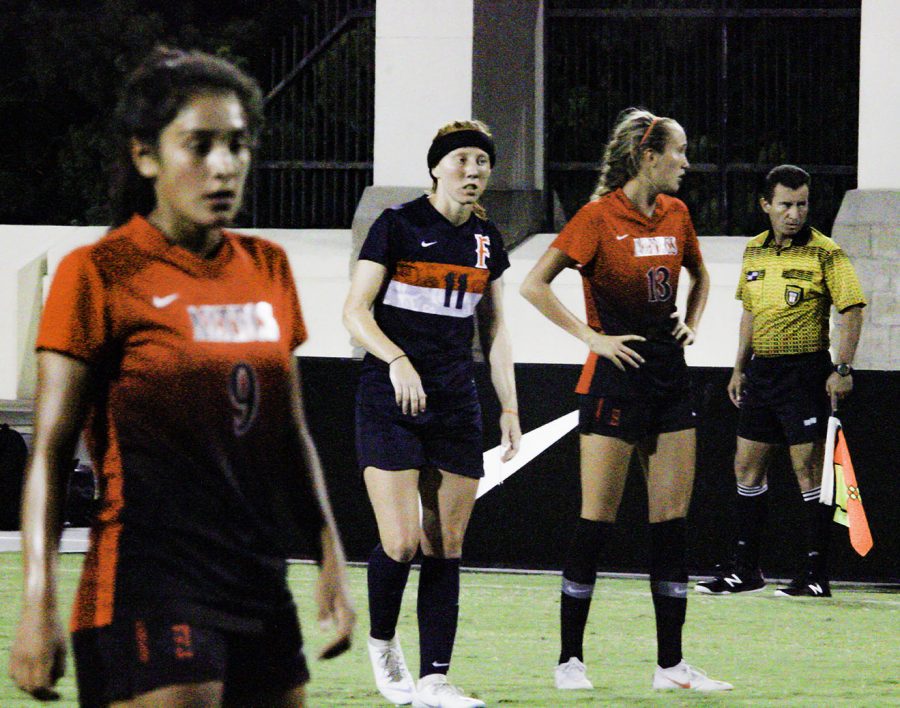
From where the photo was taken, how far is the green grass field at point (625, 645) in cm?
620

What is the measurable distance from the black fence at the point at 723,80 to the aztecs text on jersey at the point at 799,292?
21.0 ft

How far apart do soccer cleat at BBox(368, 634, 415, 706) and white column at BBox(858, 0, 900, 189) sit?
353 inches

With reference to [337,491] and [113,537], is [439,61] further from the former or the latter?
[113,537]

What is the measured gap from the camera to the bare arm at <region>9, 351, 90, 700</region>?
2646mm

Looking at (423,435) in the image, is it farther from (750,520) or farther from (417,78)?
(417,78)

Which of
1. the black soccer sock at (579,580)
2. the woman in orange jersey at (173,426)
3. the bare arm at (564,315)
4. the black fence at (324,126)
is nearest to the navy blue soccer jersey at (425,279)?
the bare arm at (564,315)

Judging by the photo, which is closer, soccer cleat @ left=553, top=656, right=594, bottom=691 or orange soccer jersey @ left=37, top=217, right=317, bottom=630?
orange soccer jersey @ left=37, top=217, right=317, bottom=630

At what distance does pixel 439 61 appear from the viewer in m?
14.5

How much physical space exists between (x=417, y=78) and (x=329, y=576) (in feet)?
38.6

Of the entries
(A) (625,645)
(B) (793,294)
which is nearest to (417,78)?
(B) (793,294)

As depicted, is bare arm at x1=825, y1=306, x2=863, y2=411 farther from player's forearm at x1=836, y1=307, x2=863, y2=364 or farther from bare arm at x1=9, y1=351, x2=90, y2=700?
bare arm at x1=9, y1=351, x2=90, y2=700

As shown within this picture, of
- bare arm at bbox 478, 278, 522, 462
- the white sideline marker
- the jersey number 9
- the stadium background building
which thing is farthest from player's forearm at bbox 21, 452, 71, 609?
the stadium background building

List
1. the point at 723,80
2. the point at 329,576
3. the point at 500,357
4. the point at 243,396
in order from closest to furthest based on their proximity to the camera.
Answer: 1. the point at 243,396
2. the point at 329,576
3. the point at 500,357
4. the point at 723,80

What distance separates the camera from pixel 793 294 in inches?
352
